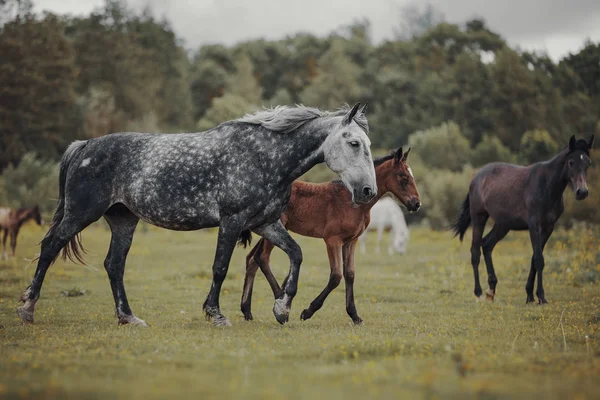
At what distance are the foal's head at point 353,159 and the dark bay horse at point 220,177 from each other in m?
0.01

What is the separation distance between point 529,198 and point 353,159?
19.3ft

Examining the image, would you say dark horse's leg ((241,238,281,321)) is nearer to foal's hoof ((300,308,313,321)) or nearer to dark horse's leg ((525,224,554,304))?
foal's hoof ((300,308,313,321))

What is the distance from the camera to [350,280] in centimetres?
1046

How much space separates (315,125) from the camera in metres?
9.80

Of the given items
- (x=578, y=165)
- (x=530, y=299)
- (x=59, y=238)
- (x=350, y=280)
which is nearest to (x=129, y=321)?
(x=59, y=238)

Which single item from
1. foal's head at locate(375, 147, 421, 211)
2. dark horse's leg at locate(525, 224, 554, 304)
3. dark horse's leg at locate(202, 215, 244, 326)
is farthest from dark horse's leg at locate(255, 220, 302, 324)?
dark horse's leg at locate(525, 224, 554, 304)

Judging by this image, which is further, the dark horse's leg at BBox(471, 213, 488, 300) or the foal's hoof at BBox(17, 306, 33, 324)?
the dark horse's leg at BBox(471, 213, 488, 300)

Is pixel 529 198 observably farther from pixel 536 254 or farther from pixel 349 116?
pixel 349 116

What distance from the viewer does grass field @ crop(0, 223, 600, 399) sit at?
5492 millimetres

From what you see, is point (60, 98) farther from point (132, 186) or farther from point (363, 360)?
point (363, 360)

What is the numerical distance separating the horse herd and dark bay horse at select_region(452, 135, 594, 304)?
3746 millimetres

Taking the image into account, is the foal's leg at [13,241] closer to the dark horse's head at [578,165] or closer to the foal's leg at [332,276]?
the foal's leg at [332,276]

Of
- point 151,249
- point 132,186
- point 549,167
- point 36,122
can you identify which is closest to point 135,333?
point 132,186

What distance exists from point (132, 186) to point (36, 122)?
48.5 metres
